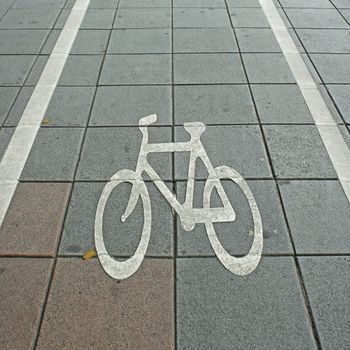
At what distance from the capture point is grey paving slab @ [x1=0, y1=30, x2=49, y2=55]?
5535mm

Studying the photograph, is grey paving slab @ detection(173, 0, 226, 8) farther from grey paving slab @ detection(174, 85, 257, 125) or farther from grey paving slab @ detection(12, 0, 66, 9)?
grey paving slab @ detection(174, 85, 257, 125)

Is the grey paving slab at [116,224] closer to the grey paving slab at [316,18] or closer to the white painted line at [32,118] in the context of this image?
the white painted line at [32,118]

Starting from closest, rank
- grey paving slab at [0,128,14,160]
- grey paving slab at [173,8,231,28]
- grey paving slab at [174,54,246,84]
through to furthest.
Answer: grey paving slab at [0,128,14,160] → grey paving slab at [174,54,246,84] → grey paving slab at [173,8,231,28]

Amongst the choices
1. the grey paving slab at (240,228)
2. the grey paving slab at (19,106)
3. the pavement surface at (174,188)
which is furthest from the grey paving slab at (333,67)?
the grey paving slab at (19,106)

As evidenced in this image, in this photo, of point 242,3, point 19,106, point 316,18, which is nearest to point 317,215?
point 19,106

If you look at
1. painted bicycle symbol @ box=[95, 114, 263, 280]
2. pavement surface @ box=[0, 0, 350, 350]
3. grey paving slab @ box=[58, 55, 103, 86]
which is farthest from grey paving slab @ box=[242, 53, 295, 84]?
grey paving slab @ box=[58, 55, 103, 86]

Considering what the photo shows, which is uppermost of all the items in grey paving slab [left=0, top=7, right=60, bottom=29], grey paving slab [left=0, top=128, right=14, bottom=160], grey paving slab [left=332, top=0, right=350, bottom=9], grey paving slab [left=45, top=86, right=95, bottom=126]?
grey paving slab [left=0, top=7, right=60, bottom=29]

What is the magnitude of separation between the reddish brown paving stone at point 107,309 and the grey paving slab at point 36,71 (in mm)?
2738

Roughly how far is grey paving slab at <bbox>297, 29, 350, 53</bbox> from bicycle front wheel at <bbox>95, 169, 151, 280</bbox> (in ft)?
11.1

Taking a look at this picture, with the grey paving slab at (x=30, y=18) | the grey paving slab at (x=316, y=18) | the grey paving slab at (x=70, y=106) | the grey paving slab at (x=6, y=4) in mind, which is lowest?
the grey paving slab at (x=316, y=18)

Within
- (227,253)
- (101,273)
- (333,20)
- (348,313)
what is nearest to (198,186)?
(227,253)

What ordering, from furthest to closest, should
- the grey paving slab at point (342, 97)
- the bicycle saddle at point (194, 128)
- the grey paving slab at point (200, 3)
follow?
the grey paving slab at point (200, 3) < the grey paving slab at point (342, 97) < the bicycle saddle at point (194, 128)

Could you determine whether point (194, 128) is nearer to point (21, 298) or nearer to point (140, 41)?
point (140, 41)

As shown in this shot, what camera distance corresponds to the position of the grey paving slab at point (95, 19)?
20.0 feet
